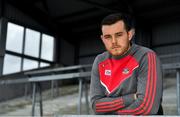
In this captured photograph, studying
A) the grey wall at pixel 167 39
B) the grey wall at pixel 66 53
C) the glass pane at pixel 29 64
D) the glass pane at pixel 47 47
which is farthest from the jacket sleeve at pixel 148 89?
the grey wall at pixel 66 53

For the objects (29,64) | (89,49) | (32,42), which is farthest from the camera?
(89,49)

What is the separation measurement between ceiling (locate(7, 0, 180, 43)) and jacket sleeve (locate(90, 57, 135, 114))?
485 inches

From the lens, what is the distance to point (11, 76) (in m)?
13.4

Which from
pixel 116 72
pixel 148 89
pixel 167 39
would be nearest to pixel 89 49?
pixel 167 39

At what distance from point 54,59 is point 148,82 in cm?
1483

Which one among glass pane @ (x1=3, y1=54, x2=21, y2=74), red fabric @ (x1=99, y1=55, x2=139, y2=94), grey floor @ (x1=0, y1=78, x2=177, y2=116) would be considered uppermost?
glass pane @ (x1=3, y1=54, x2=21, y2=74)

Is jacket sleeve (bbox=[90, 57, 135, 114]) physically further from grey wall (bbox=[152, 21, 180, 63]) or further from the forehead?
grey wall (bbox=[152, 21, 180, 63])

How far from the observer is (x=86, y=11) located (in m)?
15.4

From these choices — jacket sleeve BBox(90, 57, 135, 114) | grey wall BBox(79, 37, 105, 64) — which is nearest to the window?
grey wall BBox(79, 37, 105, 64)

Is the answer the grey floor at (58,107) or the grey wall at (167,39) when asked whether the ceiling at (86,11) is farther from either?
the grey floor at (58,107)

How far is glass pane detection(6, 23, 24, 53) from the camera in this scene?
13.5 meters

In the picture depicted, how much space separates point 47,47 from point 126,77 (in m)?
14.4

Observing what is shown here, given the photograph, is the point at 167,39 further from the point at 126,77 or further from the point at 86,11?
the point at 126,77

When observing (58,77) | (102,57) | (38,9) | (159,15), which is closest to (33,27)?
(38,9)
